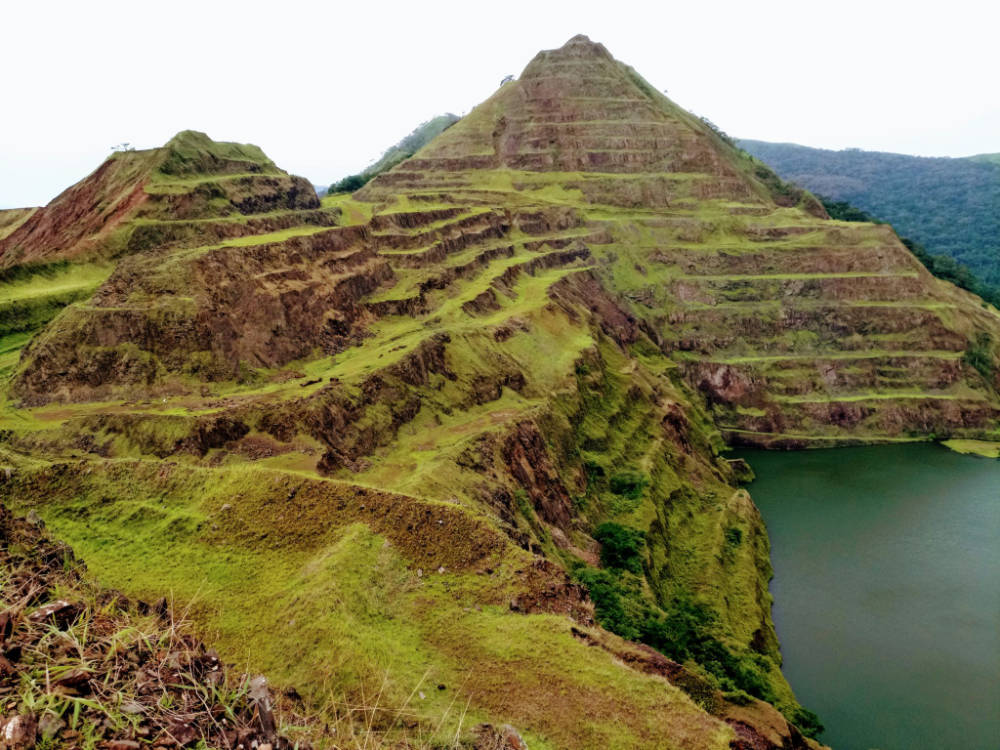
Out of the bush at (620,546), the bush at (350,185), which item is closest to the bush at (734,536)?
the bush at (620,546)

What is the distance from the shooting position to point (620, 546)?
3303 centimetres

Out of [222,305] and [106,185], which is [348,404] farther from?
[106,185]

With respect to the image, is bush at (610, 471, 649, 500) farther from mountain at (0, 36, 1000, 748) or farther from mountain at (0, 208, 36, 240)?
mountain at (0, 208, 36, 240)

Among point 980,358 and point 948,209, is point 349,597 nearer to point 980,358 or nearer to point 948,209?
point 980,358

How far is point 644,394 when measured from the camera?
161 ft

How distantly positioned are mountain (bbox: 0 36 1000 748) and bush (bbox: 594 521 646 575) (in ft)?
0.75

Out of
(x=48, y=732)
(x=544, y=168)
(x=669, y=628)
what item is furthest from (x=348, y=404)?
(x=544, y=168)

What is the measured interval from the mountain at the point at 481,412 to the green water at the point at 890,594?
87.7 inches

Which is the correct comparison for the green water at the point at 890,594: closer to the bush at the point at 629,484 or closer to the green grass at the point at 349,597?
the bush at the point at 629,484

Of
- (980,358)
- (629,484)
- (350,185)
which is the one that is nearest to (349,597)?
(629,484)

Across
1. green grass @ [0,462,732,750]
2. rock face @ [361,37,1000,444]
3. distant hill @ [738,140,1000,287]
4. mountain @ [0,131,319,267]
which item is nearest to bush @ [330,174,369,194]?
rock face @ [361,37,1000,444]

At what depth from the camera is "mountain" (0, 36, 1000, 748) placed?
54.3ft

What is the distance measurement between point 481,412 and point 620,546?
9.56 meters

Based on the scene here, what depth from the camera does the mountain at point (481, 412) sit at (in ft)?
54.3
